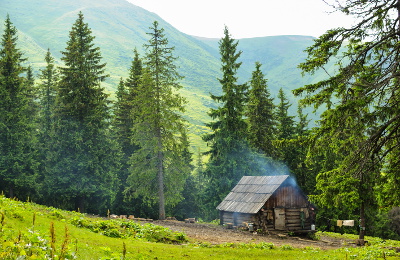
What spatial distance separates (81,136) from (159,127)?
910 cm

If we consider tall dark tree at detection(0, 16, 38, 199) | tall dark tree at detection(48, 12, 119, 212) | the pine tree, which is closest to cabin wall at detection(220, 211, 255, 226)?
tall dark tree at detection(48, 12, 119, 212)

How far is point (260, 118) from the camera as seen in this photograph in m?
46.9

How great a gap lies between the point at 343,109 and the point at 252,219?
2393 centimetres

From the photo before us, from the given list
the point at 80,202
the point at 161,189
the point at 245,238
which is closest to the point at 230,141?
the point at 161,189

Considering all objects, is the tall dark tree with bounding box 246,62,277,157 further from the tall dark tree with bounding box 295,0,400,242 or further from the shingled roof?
the tall dark tree with bounding box 295,0,400,242

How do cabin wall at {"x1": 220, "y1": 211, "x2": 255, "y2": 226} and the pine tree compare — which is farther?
the pine tree

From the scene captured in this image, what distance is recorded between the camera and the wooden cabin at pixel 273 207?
33.6 metres

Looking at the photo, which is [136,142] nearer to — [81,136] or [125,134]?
[81,136]

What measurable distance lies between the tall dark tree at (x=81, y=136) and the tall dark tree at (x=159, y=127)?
4.12 metres

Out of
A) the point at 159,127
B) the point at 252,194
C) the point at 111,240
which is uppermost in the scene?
the point at 159,127

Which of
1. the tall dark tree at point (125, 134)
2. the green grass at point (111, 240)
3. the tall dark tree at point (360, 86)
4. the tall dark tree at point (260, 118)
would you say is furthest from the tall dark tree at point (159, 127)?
the tall dark tree at point (360, 86)

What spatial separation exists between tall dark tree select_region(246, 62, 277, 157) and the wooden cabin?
424 inches

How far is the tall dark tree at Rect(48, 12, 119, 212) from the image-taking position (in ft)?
130

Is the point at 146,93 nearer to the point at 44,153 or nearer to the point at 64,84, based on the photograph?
the point at 64,84
